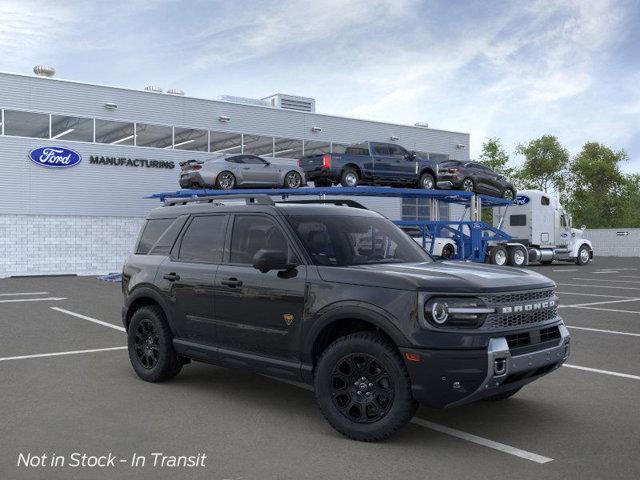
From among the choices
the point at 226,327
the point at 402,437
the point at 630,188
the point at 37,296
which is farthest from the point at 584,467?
the point at 630,188

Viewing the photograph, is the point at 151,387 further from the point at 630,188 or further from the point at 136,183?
the point at 630,188

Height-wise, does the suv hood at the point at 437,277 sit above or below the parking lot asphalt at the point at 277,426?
above

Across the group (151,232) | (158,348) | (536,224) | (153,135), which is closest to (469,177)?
(536,224)

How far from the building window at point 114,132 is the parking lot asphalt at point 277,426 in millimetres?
21811

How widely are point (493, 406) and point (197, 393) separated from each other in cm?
274

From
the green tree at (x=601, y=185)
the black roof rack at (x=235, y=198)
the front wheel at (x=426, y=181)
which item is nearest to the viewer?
the black roof rack at (x=235, y=198)

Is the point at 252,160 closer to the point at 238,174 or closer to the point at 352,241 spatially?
the point at 238,174

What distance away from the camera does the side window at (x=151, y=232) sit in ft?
23.9

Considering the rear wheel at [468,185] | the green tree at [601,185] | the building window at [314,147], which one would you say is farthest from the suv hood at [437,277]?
the green tree at [601,185]

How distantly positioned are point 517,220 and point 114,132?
18694 mm

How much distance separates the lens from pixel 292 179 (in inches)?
967

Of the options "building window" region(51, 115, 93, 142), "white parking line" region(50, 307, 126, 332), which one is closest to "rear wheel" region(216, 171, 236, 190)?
"building window" region(51, 115, 93, 142)

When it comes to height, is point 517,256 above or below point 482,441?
above

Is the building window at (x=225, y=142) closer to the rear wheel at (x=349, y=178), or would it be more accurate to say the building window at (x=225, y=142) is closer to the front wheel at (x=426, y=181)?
the rear wheel at (x=349, y=178)
